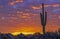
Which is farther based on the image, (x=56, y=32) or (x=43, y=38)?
(x=56, y=32)

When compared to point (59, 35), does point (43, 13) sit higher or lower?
higher

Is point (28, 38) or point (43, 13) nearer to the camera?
point (43, 13)

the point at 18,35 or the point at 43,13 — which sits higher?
the point at 43,13

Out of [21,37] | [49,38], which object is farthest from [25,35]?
[49,38]

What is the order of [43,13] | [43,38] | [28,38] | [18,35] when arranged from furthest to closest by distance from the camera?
1. [18,35]
2. [28,38]
3. [43,38]
4. [43,13]

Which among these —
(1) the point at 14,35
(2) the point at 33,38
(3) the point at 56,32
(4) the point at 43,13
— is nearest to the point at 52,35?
(3) the point at 56,32

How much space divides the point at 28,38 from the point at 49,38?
9.05 ft

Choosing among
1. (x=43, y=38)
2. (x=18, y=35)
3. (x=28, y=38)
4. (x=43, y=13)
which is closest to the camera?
(x=43, y=13)

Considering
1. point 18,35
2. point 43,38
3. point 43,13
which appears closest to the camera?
point 43,13

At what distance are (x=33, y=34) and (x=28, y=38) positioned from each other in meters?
3.61

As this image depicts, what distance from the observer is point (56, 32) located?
1164 inches

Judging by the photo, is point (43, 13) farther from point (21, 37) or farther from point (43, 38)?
point (21, 37)

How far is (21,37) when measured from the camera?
93.9ft

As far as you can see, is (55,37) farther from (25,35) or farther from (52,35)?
(25,35)
